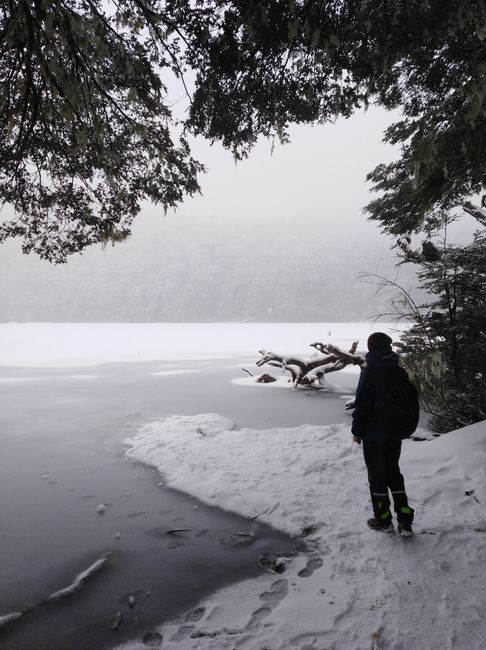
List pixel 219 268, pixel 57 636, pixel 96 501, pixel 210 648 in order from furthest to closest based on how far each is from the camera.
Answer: pixel 219 268, pixel 96 501, pixel 57 636, pixel 210 648

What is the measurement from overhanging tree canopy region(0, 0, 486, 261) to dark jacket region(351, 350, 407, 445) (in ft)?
8.63

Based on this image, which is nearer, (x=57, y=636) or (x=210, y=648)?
(x=210, y=648)

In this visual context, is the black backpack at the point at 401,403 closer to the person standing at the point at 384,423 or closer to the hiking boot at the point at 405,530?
the person standing at the point at 384,423

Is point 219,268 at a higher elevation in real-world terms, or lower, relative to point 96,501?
higher

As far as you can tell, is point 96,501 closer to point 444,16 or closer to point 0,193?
point 0,193

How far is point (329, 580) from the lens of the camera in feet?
10.4

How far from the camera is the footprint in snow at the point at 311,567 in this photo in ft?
10.9

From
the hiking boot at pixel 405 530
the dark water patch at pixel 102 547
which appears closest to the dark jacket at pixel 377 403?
the hiking boot at pixel 405 530

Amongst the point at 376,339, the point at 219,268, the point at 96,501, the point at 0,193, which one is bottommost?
the point at 96,501

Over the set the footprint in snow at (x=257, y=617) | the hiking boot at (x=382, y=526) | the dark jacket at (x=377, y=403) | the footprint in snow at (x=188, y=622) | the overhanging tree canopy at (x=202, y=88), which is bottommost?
the footprint in snow at (x=188, y=622)

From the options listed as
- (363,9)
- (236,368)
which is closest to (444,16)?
(363,9)

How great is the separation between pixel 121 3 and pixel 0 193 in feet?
11.0

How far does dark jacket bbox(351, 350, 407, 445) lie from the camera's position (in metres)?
3.78

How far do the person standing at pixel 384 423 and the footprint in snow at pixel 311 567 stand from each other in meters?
0.75
